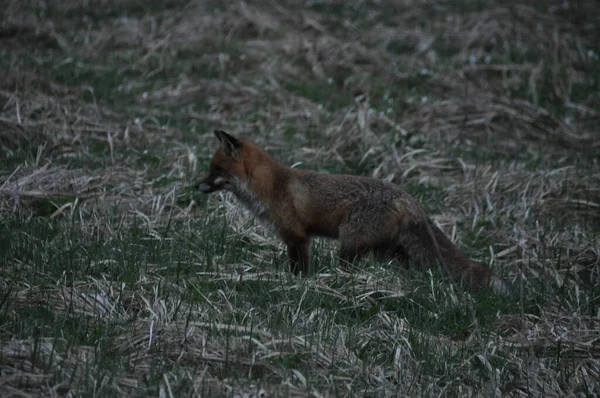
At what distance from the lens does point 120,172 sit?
393 inches

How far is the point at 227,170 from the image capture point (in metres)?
8.21

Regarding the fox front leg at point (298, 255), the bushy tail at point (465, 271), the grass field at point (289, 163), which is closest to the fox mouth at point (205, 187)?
the grass field at point (289, 163)

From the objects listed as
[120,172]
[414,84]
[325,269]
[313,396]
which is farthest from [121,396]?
[414,84]

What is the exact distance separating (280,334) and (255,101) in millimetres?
8092

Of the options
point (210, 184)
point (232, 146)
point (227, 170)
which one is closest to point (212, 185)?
point (210, 184)

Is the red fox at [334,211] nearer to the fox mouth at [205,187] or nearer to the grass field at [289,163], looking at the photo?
the fox mouth at [205,187]

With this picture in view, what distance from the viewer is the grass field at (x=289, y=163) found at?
5.57 m

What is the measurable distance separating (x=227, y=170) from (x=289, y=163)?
2.80m

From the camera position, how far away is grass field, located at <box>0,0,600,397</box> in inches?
219

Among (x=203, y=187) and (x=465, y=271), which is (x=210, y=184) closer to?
(x=203, y=187)

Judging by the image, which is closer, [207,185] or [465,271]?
[465,271]

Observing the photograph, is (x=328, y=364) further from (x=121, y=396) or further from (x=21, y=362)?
(x=21, y=362)

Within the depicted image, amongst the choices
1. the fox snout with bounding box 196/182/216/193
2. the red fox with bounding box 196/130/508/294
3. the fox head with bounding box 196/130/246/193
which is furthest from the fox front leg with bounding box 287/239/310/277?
the fox snout with bounding box 196/182/216/193

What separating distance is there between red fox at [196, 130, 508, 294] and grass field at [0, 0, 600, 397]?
27cm
